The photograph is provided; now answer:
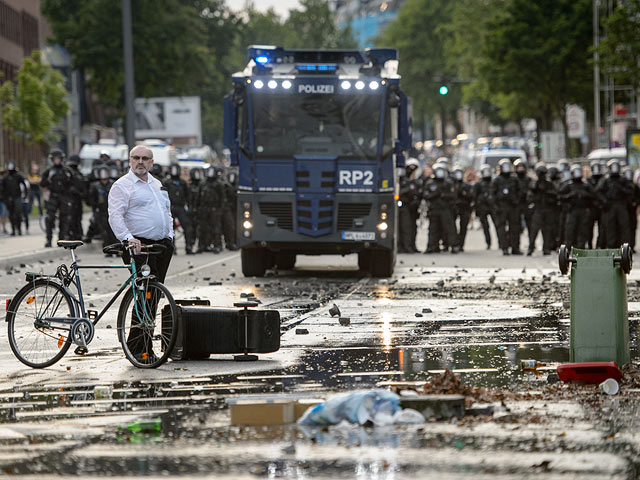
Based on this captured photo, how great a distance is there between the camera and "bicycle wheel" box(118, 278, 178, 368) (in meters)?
11.0

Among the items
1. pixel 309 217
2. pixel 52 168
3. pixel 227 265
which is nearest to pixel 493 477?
pixel 309 217

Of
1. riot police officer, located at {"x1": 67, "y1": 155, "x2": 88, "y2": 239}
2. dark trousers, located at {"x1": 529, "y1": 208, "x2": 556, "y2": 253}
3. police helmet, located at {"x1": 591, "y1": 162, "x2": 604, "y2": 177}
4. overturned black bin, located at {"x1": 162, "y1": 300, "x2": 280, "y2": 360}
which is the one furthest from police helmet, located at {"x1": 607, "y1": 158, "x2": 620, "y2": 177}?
overturned black bin, located at {"x1": 162, "y1": 300, "x2": 280, "y2": 360}

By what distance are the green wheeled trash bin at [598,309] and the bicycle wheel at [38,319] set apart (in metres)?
Answer: 3.78

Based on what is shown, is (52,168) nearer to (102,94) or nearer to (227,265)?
(227,265)

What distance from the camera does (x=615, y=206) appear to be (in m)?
27.6

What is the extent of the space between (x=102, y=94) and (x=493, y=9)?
3152 centimetres

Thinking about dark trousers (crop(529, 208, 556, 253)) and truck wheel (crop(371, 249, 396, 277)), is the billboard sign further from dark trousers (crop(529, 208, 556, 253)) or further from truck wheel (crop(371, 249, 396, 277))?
truck wheel (crop(371, 249, 396, 277))

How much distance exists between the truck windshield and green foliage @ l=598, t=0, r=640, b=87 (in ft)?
90.7

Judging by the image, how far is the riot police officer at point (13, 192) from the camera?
3603 cm

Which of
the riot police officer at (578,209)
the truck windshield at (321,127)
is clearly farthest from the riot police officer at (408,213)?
the truck windshield at (321,127)

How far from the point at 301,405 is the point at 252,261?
Answer: 13684mm

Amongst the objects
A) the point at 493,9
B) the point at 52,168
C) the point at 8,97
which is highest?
the point at 493,9

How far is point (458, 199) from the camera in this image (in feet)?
103

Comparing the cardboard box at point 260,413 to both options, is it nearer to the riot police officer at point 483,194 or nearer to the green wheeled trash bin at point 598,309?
the green wheeled trash bin at point 598,309
